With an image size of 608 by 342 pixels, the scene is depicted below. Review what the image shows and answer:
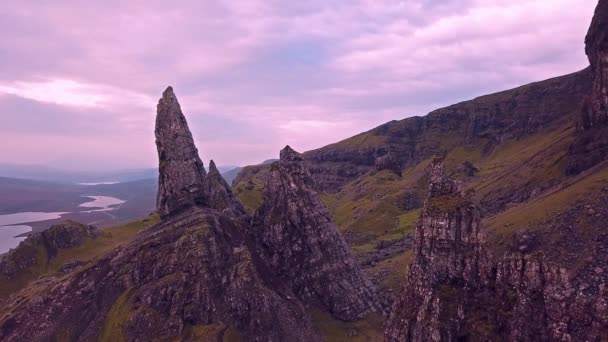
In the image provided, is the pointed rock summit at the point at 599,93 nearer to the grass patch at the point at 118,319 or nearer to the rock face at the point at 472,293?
the rock face at the point at 472,293

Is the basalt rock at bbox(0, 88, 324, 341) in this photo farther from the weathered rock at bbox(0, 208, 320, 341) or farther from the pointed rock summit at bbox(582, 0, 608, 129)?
the pointed rock summit at bbox(582, 0, 608, 129)

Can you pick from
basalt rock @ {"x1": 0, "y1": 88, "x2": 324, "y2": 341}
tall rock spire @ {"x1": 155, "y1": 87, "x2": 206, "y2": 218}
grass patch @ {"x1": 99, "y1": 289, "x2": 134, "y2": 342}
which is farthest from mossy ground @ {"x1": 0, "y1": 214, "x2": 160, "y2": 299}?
grass patch @ {"x1": 99, "y1": 289, "x2": 134, "y2": 342}

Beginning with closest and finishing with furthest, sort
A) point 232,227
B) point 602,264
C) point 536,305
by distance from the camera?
1. point 536,305
2. point 602,264
3. point 232,227

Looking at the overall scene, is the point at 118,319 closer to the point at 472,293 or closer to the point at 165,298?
the point at 165,298

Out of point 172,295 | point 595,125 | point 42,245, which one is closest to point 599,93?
point 595,125

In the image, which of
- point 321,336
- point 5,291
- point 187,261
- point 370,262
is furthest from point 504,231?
point 5,291

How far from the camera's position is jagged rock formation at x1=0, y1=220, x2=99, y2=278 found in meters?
160

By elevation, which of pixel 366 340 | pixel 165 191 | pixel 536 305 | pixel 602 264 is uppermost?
pixel 165 191

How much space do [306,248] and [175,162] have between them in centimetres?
4896

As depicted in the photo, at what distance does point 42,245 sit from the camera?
6737 inches

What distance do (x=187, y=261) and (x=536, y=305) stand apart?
85144mm

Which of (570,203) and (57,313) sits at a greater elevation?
(570,203)

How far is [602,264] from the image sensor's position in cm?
10719

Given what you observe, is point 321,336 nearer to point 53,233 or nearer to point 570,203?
point 570,203
